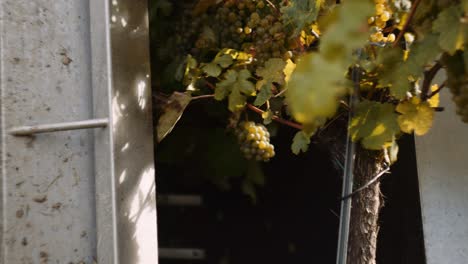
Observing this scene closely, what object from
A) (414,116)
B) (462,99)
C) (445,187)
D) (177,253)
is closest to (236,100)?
(414,116)

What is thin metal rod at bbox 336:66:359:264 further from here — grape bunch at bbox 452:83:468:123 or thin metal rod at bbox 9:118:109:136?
thin metal rod at bbox 9:118:109:136

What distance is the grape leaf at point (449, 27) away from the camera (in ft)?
2.68

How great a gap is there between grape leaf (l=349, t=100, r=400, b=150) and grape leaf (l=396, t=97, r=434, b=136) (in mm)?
14

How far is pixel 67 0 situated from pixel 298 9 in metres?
0.54

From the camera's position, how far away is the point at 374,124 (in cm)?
114

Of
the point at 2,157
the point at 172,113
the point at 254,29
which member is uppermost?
the point at 254,29

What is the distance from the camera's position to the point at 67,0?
4.59ft

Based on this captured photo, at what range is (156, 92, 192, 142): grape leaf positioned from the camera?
154cm

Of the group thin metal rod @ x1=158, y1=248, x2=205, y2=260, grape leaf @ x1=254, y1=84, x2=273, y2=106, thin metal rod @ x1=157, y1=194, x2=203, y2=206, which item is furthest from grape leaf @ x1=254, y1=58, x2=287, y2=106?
thin metal rod @ x1=158, y1=248, x2=205, y2=260

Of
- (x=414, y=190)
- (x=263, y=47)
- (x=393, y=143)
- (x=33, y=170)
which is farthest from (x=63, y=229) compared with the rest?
(x=414, y=190)

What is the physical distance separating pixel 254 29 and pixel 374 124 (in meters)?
0.56

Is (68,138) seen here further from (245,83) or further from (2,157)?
(245,83)

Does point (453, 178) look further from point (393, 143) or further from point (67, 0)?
point (67, 0)

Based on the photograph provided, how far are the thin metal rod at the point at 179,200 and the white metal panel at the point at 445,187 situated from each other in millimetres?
776
